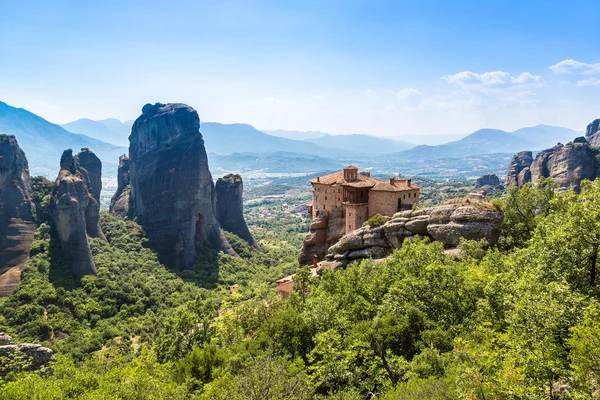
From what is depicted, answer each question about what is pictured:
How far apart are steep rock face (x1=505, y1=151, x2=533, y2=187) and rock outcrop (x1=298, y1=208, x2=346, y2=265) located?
74807 millimetres

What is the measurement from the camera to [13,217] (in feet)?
208

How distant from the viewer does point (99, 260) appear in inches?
2908

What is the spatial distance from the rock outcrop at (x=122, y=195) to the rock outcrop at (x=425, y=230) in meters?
79.4

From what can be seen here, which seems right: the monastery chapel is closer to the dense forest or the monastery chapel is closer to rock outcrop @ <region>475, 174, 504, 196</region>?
the dense forest

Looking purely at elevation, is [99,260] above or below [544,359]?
below

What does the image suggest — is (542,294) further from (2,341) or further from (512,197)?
(2,341)

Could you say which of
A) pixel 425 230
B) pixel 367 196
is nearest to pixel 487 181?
pixel 367 196

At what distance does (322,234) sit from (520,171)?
117689mm

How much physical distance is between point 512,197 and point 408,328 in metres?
23.4

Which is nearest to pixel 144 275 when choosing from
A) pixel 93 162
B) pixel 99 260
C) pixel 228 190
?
pixel 99 260

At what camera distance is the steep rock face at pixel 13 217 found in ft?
194

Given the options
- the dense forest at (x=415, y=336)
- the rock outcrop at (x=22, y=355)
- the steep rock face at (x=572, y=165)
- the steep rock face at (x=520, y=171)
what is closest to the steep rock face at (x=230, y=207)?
the dense forest at (x=415, y=336)

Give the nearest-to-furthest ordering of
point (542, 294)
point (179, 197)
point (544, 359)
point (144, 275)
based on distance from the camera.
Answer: point (544, 359) < point (542, 294) < point (144, 275) < point (179, 197)

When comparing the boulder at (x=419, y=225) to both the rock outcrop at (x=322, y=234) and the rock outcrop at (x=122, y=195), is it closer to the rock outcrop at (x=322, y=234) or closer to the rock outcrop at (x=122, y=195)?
the rock outcrop at (x=322, y=234)
